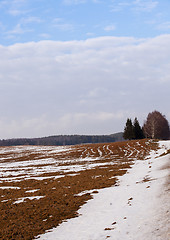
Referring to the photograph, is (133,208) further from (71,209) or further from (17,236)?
(17,236)

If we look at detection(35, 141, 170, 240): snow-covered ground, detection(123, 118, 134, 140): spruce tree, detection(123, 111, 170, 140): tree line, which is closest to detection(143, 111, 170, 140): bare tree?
detection(123, 111, 170, 140): tree line

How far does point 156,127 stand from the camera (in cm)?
9750

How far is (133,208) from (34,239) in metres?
5.98

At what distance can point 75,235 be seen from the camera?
9.94m

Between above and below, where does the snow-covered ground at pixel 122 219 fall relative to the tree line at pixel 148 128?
below

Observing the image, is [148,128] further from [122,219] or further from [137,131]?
[122,219]

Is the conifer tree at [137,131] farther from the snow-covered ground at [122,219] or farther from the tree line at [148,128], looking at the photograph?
the snow-covered ground at [122,219]

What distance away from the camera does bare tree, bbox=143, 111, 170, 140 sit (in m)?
96.4

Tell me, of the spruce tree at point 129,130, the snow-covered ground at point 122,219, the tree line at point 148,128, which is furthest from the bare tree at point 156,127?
the snow-covered ground at point 122,219

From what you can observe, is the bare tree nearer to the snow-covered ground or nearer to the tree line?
the tree line

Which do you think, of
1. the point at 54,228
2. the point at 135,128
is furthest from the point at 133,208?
the point at 135,128

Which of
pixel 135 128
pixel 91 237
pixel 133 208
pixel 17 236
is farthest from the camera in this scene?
pixel 135 128

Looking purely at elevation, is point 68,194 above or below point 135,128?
below

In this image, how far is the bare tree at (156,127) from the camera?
9638 cm
